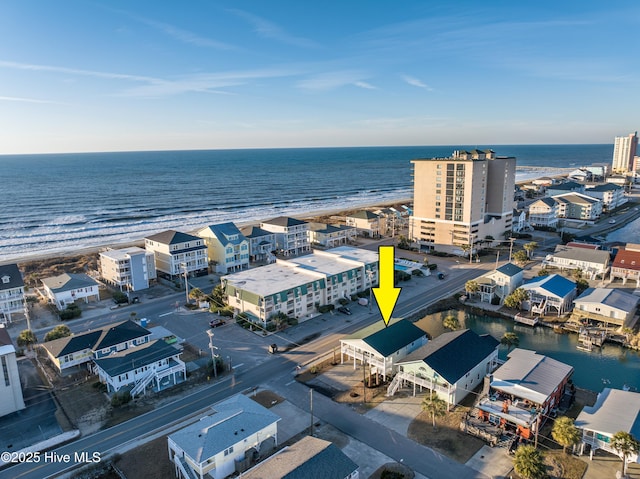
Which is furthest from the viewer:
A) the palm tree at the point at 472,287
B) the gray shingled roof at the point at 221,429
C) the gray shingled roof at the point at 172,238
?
the gray shingled roof at the point at 172,238

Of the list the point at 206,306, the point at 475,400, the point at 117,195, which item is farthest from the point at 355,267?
the point at 117,195

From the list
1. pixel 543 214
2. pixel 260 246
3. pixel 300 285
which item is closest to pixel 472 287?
pixel 300 285

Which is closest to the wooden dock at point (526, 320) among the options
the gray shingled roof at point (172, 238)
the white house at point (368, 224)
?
the white house at point (368, 224)

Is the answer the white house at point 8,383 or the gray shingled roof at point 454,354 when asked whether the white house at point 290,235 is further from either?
the white house at point 8,383

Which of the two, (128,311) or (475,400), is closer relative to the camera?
(475,400)

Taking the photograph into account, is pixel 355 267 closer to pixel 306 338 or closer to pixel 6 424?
pixel 306 338

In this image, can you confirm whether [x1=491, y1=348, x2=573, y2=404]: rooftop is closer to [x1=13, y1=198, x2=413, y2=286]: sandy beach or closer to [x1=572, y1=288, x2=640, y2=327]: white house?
[x1=572, y1=288, x2=640, y2=327]: white house
